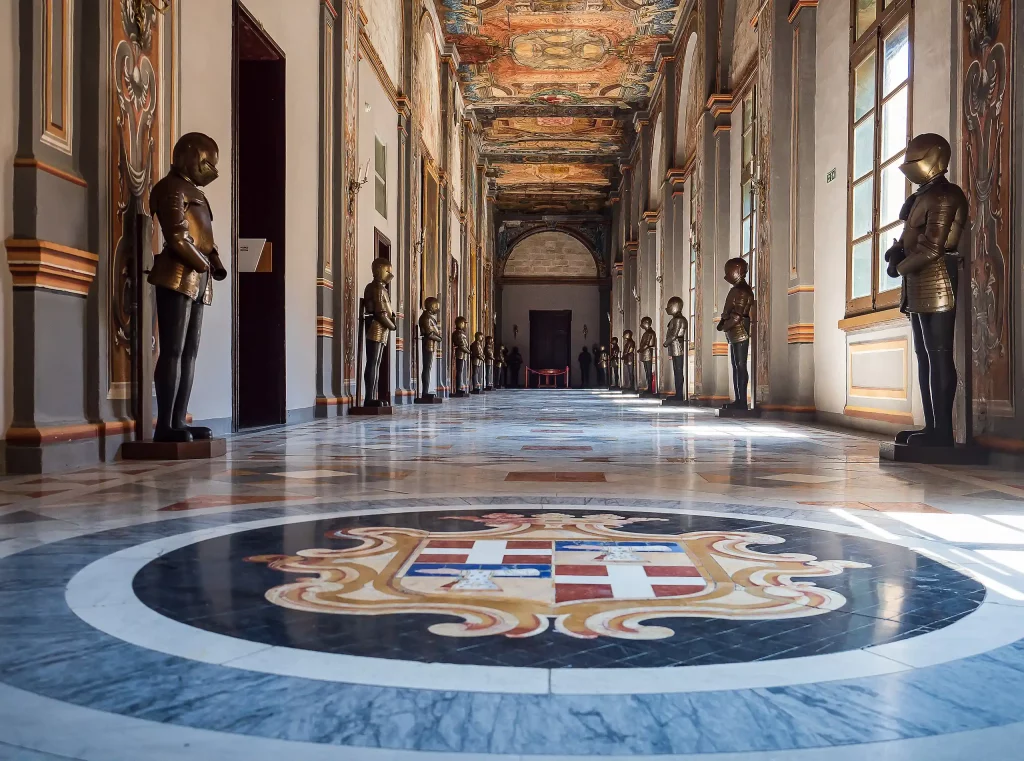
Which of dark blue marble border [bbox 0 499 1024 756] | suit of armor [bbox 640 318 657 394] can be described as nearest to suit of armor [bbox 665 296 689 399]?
suit of armor [bbox 640 318 657 394]

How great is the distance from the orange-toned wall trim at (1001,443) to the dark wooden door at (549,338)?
34.3m

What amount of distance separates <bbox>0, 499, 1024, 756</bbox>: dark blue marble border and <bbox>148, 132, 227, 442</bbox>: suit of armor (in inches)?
153

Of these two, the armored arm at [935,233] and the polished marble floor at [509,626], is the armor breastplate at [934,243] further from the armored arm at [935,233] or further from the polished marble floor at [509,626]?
the polished marble floor at [509,626]

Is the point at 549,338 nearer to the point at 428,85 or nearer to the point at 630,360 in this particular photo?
the point at 630,360

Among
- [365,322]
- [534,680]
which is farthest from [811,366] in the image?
[534,680]

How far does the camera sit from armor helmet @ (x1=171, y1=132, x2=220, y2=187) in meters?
5.04

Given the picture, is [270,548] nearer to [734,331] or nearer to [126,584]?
[126,584]

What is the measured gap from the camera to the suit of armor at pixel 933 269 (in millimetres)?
5027

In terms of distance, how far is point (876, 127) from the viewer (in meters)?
8.42

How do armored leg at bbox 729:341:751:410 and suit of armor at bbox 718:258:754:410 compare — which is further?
armored leg at bbox 729:341:751:410

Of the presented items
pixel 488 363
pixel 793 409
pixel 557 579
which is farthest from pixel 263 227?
pixel 488 363

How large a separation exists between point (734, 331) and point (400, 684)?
32.7ft

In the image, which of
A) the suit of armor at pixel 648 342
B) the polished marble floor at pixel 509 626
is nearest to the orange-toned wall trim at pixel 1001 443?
the polished marble floor at pixel 509 626

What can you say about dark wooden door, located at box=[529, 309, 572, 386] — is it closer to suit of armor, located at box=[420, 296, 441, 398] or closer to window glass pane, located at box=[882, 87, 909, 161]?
suit of armor, located at box=[420, 296, 441, 398]
